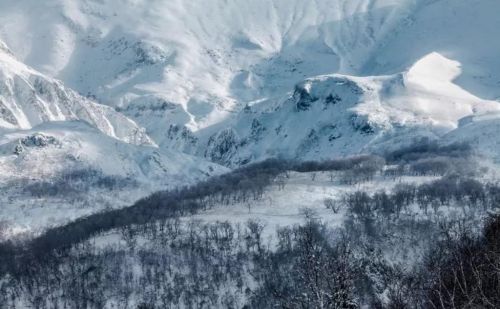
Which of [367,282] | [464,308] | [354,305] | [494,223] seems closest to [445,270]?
[494,223]

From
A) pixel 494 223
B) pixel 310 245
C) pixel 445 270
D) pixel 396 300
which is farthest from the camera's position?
pixel 494 223

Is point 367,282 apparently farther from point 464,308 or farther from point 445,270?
point 464,308

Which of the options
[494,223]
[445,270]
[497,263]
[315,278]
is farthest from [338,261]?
[494,223]

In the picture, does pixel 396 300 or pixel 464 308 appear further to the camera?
pixel 396 300

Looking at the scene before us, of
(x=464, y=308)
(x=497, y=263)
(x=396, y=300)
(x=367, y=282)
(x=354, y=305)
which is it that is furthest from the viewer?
(x=367, y=282)

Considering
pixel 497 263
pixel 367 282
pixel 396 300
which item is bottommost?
A: pixel 367 282

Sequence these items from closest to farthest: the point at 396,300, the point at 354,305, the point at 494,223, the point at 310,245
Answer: the point at 310,245 → the point at 354,305 → the point at 396,300 → the point at 494,223

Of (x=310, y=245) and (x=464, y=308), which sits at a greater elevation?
(x=310, y=245)

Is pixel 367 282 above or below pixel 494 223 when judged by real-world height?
below

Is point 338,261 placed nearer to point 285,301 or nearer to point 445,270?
point 285,301
